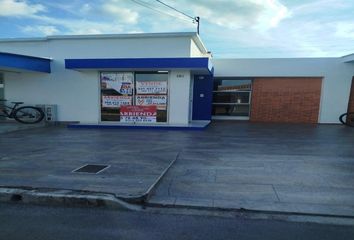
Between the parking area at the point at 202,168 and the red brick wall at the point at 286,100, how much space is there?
5.75 metres

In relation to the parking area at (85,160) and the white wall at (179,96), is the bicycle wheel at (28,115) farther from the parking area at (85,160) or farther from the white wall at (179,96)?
the white wall at (179,96)

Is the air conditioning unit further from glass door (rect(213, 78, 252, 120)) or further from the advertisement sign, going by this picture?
glass door (rect(213, 78, 252, 120))

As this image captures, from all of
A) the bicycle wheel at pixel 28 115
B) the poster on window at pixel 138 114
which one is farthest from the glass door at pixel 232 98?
the bicycle wheel at pixel 28 115

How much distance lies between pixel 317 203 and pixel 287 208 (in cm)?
57

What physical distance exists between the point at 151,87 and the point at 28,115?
21.3 ft

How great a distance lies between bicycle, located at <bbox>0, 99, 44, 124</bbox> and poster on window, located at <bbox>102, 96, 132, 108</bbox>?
3294 millimetres

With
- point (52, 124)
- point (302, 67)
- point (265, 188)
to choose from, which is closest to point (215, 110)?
point (302, 67)

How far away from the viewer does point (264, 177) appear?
5504mm

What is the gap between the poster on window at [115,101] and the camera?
41.9 feet

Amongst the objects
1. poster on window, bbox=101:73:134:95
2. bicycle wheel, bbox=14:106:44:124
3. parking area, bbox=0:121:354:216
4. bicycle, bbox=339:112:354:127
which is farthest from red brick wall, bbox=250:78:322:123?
bicycle wheel, bbox=14:106:44:124

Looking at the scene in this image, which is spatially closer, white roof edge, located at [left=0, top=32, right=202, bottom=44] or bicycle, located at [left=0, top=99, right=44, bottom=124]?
white roof edge, located at [left=0, top=32, right=202, bottom=44]

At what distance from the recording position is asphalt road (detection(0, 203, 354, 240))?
3410mm

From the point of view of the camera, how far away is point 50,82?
45.3 feet

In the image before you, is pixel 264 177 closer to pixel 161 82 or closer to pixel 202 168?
pixel 202 168
